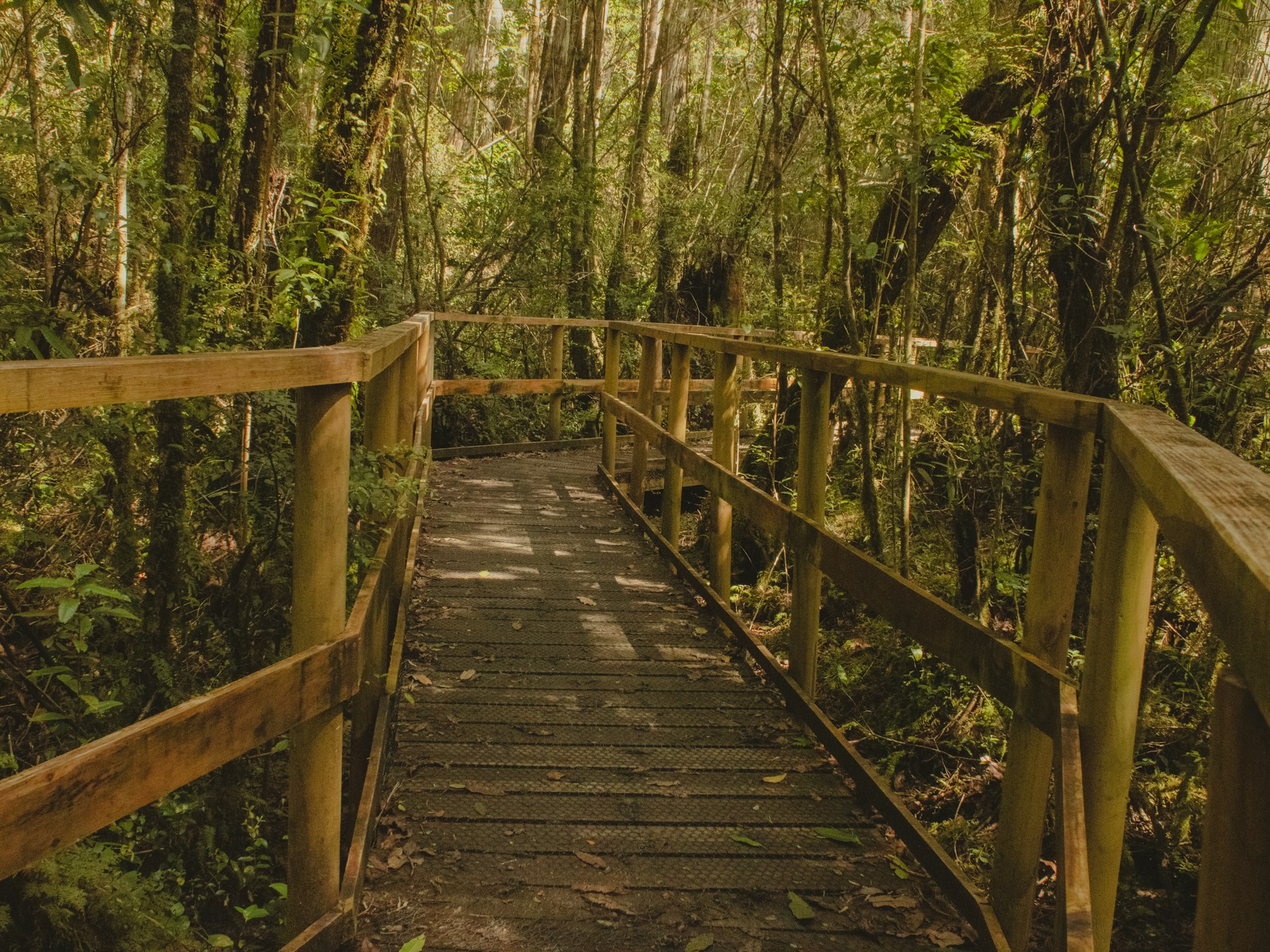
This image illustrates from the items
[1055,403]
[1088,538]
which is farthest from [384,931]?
[1088,538]

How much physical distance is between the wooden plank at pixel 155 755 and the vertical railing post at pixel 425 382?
425cm

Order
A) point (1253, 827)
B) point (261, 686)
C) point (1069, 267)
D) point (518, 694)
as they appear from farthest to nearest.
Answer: point (1069, 267), point (518, 694), point (261, 686), point (1253, 827)

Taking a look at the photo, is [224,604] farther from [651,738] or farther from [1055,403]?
[1055,403]

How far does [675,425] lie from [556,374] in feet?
15.2

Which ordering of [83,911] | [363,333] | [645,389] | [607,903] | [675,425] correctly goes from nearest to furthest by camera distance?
[83,911]
[607,903]
[363,333]
[675,425]
[645,389]

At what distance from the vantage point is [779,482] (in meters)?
7.88

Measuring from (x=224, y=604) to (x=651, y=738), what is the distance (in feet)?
6.53

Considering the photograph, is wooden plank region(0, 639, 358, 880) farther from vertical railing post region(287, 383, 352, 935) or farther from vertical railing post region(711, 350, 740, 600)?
vertical railing post region(711, 350, 740, 600)

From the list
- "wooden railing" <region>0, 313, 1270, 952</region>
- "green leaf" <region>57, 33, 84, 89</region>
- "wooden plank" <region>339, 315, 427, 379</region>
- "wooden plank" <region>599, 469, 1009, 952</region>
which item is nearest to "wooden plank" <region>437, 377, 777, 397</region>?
"wooden plank" <region>599, 469, 1009, 952</region>

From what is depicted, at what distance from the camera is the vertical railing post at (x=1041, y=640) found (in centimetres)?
237

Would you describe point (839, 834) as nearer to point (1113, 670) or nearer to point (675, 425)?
point (1113, 670)

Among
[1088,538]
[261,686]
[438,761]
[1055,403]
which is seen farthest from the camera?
[1088,538]

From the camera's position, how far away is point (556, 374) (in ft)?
35.4

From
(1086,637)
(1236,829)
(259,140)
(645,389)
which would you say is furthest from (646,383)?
(1236,829)
